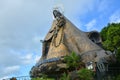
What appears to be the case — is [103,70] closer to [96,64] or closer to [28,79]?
[96,64]

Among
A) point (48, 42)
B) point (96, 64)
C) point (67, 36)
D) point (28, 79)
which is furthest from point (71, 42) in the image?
point (28, 79)

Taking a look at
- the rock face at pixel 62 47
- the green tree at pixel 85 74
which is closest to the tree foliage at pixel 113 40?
the rock face at pixel 62 47

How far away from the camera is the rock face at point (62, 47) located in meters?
34.5

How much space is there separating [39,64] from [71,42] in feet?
13.8

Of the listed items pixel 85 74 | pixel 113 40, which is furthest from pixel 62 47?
pixel 85 74

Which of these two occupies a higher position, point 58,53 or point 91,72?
point 58,53

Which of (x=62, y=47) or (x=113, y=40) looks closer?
(x=62, y=47)

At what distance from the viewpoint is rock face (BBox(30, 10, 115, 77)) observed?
3453cm

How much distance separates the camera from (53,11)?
132 feet

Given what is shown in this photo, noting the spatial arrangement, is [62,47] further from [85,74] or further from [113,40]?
[85,74]

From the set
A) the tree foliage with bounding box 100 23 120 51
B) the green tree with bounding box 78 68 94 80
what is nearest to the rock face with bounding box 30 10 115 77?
the tree foliage with bounding box 100 23 120 51

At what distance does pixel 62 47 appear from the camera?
3700 cm

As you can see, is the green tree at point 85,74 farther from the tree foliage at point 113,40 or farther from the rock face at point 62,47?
the tree foliage at point 113,40

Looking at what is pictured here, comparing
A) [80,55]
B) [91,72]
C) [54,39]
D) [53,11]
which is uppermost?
[53,11]
